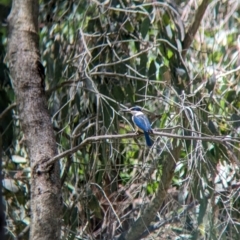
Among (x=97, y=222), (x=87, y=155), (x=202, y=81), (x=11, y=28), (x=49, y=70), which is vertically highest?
(x=11, y=28)

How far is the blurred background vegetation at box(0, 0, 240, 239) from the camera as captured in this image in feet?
10.9

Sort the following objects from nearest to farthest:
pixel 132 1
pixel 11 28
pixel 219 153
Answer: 1. pixel 11 28
2. pixel 219 153
3. pixel 132 1

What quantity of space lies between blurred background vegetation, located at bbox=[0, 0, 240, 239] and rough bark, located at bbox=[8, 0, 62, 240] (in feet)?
0.99

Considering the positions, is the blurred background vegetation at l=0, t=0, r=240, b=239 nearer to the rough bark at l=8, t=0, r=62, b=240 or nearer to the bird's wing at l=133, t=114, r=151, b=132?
the bird's wing at l=133, t=114, r=151, b=132

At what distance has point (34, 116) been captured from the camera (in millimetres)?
2871

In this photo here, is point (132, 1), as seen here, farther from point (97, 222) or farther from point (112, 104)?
point (97, 222)

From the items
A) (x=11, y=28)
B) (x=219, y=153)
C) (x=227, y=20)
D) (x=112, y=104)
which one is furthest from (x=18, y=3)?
(x=227, y=20)

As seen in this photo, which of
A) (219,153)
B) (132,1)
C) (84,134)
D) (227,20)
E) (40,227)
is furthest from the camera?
(227,20)

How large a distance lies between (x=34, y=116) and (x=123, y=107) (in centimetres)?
→ 73

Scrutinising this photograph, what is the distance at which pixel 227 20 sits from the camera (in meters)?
4.25

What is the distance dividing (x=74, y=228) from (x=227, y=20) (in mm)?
1671

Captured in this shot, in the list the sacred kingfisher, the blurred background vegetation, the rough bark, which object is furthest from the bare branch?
the rough bark

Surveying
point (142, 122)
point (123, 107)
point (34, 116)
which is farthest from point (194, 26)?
point (34, 116)

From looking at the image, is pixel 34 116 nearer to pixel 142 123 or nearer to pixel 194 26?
pixel 142 123
